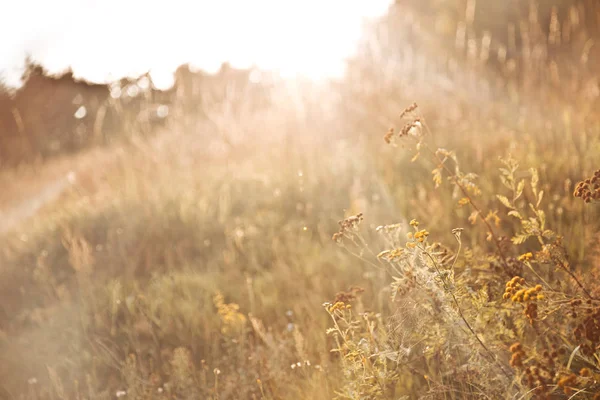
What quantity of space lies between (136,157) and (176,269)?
2886 millimetres

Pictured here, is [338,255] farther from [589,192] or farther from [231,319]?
[589,192]

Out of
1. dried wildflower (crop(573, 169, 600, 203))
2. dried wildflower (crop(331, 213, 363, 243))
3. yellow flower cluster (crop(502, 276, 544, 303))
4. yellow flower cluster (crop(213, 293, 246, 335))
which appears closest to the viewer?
yellow flower cluster (crop(502, 276, 544, 303))

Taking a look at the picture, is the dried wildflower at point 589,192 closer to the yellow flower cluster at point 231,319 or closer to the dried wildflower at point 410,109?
the dried wildflower at point 410,109

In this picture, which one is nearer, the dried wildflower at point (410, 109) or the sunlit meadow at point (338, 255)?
the sunlit meadow at point (338, 255)

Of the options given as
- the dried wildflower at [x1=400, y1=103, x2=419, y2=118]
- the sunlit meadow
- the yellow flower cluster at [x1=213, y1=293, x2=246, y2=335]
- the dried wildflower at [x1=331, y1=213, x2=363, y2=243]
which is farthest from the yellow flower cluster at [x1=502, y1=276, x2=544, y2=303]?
the yellow flower cluster at [x1=213, y1=293, x2=246, y2=335]

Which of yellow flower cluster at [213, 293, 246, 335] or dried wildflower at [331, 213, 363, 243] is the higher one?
dried wildflower at [331, 213, 363, 243]

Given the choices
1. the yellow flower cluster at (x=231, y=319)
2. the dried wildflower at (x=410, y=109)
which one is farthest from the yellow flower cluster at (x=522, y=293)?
the yellow flower cluster at (x=231, y=319)

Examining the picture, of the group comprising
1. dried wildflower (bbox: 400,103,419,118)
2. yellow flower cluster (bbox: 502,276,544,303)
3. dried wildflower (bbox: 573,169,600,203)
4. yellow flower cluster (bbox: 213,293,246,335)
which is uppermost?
dried wildflower (bbox: 400,103,419,118)

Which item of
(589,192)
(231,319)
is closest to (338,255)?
(231,319)

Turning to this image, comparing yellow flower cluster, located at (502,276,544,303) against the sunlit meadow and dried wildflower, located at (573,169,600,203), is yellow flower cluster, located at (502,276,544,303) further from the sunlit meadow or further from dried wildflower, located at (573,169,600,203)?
dried wildflower, located at (573,169,600,203)

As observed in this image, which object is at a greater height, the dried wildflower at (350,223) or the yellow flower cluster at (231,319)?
the dried wildflower at (350,223)

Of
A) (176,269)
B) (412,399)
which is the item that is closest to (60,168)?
(176,269)

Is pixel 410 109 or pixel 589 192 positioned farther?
pixel 410 109

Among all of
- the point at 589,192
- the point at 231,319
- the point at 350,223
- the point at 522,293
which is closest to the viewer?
the point at 522,293
